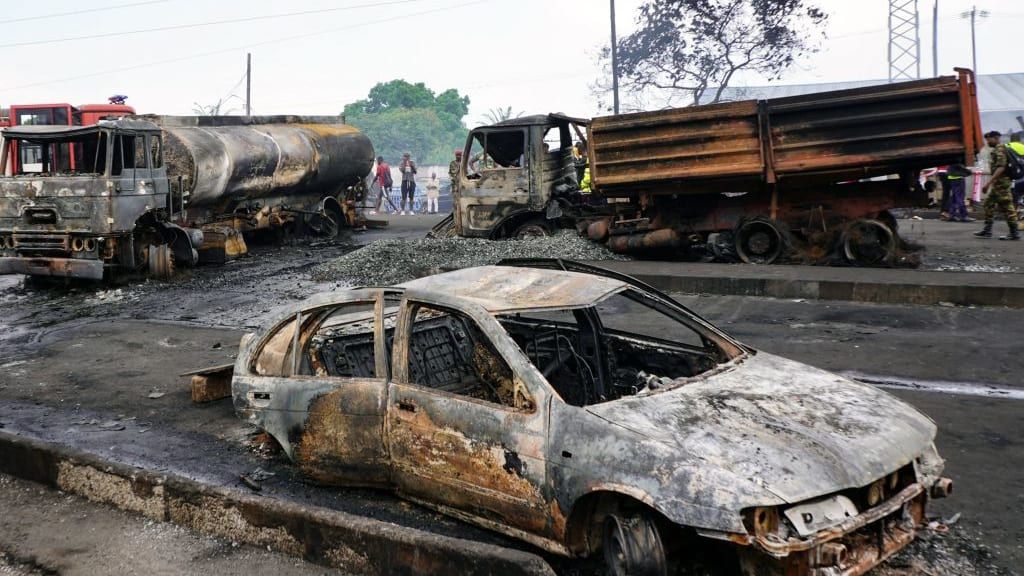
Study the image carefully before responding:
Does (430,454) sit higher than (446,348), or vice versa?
(446,348)

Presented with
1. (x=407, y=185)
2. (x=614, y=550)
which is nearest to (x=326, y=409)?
(x=614, y=550)

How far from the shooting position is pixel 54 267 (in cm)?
1332

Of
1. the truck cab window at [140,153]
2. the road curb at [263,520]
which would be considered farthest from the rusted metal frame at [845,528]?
the truck cab window at [140,153]

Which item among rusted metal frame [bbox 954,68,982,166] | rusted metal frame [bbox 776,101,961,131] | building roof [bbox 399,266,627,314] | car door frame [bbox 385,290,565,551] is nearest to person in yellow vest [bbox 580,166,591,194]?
rusted metal frame [bbox 776,101,961,131]

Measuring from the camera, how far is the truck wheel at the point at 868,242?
481 inches

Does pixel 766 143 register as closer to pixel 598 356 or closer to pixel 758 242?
pixel 758 242

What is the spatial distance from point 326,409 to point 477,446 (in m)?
1.12

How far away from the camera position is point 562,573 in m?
4.01

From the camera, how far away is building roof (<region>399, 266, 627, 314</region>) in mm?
4523

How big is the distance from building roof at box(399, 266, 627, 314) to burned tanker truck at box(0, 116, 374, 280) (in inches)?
398

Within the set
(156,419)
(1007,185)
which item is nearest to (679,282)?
(1007,185)

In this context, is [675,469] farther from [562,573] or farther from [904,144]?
[904,144]

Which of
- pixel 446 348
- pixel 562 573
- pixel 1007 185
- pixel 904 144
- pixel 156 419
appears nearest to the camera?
pixel 562 573

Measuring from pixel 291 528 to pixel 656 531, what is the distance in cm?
195
